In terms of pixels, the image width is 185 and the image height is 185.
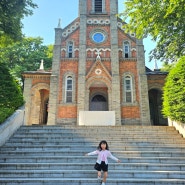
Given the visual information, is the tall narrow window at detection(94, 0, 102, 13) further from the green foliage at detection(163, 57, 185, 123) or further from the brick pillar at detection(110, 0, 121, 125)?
the green foliage at detection(163, 57, 185, 123)

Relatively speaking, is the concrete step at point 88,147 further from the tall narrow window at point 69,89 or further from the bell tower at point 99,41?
the tall narrow window at point 69,89

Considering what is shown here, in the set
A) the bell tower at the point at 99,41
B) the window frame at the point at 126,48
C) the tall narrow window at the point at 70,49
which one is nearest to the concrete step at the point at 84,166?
the bell tower at the point at 99,41

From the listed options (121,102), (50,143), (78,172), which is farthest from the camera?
(121,102)

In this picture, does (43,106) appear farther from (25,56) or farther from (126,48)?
(25,56)

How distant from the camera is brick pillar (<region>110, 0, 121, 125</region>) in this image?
18.7 m

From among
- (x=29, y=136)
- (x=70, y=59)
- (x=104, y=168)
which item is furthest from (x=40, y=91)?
(x=104, y=168)

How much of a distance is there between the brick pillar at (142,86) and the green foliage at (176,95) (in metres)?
7.42

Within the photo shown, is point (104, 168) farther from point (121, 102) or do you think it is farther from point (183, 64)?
point (121, 102)

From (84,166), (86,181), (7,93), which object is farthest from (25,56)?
(86,181)

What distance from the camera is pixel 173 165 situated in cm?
750

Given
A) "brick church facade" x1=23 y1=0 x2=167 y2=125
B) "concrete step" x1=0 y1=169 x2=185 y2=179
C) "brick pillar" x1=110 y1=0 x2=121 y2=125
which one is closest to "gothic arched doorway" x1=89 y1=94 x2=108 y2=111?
"brick church facade" x1=23 y1=0 x2=167 y2=125

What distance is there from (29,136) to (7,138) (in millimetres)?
982

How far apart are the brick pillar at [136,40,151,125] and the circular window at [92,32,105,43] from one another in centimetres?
364

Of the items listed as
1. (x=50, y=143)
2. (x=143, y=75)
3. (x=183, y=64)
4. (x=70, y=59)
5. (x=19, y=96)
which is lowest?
(x=50, y=143)
